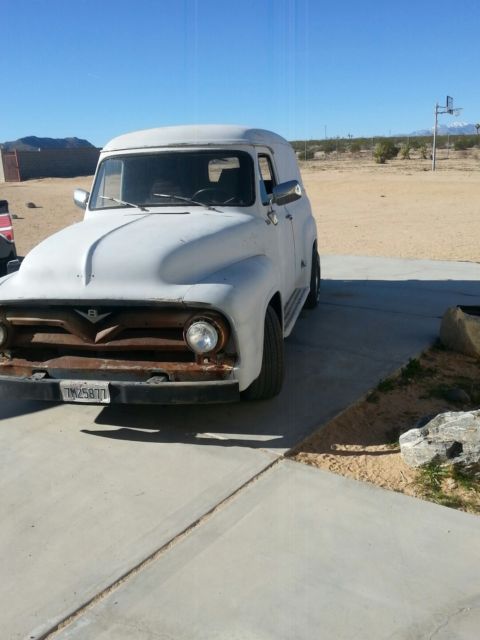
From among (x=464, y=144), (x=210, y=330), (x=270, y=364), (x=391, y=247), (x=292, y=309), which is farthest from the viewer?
(x=464, y=144)

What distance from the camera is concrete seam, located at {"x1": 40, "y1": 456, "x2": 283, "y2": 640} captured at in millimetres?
2680

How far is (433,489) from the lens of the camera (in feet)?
12.0

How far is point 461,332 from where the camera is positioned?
19.1 feet

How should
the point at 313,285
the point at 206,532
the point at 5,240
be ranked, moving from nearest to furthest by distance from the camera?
1. the point at 206,532
2. the point at 313,285
3. the point at 5,240

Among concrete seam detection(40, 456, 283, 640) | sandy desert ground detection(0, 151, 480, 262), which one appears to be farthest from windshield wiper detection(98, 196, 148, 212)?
sandy desert ground detection(0, 151, 480, 262)

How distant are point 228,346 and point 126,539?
1250mm

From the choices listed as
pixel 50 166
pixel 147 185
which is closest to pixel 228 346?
pixel 147 185

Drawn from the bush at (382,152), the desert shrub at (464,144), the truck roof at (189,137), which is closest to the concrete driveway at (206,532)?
the truck roof at (189,137)

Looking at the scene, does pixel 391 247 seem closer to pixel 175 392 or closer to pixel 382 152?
pixel 175 392

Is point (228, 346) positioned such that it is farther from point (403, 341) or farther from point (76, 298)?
point (403, 341)

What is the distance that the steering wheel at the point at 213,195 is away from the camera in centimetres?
518

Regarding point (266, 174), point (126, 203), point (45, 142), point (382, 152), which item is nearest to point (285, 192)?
point (266, 174)

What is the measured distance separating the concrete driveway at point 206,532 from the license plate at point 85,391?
363mm

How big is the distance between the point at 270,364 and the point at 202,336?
0.85m
